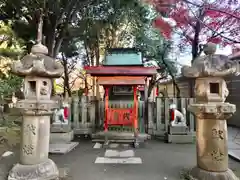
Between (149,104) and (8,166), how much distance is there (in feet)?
19.2

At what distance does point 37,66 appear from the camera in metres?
4.38

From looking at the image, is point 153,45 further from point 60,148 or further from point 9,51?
point 60,148

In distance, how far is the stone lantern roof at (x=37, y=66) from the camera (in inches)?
173

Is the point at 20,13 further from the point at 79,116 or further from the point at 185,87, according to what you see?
the point at 185,87

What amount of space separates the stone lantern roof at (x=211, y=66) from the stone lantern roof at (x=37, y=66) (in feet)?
8.83

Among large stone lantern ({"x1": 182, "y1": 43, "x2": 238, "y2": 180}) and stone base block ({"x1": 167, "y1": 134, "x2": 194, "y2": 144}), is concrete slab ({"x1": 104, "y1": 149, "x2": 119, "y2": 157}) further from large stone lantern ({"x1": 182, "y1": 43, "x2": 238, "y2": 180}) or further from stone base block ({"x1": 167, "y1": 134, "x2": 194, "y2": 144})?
large stone lantern ({"x1": 182, "y1": 43, "x2": 238, "y2": 180})

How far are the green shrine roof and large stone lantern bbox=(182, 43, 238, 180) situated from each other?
4936 mm

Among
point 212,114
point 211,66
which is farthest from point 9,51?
point 212,114

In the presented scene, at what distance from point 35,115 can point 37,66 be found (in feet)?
3.10

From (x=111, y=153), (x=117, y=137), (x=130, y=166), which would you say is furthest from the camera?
(x=117, y=137)

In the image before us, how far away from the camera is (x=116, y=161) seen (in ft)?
19.1

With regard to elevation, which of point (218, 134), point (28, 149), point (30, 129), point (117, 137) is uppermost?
point (30, 129)

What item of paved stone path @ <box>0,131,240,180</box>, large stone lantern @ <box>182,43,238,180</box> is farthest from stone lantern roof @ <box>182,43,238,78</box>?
paved stone path @ <box>0,131,240,180</box>

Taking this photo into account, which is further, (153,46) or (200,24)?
(153,46)
